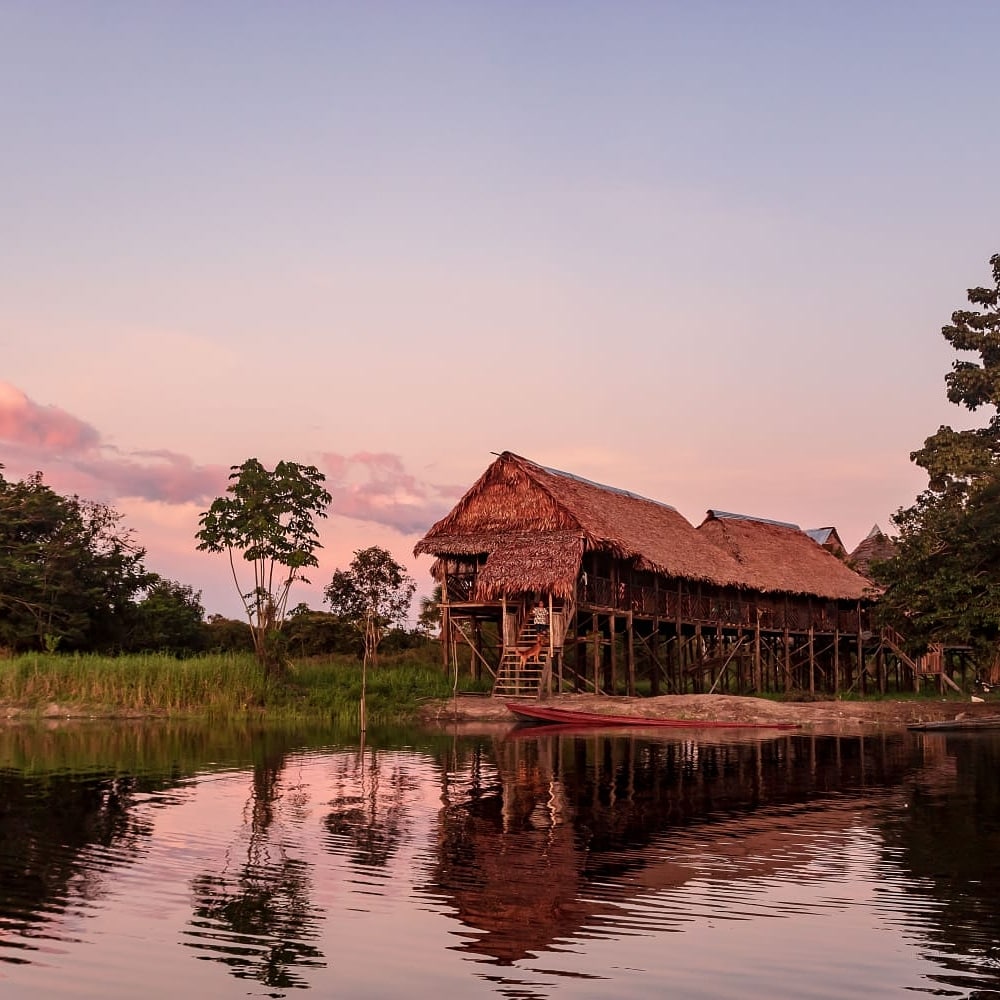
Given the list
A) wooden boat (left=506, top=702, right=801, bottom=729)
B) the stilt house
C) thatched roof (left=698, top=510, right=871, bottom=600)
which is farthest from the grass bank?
thatched roof (left=698, top=510, right=871, bottom=600)

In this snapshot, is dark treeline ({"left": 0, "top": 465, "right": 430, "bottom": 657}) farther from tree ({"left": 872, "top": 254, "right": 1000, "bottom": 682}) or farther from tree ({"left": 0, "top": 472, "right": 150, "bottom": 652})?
tree ({"left": 872, "top": 254, "right": 1000, "bottom": 682})

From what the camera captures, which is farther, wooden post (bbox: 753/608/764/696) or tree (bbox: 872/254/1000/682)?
wooden post (bbox: 753/608/764/696)

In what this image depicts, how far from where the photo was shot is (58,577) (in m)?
36.2

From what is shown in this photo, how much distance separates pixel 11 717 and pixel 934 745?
20.4 metres

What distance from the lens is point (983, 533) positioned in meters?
31.4

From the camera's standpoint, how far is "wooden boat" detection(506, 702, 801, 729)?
87.1ft

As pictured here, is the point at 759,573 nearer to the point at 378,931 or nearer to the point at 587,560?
the point at 587,560

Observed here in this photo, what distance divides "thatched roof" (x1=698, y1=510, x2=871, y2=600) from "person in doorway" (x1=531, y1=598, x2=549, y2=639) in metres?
10.2

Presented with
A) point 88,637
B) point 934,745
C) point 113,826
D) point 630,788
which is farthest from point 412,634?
point 113,826

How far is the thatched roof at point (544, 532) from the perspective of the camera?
3067 centimetres

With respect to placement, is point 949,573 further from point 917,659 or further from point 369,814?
point 369,814

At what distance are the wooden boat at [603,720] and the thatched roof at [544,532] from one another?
3.97 m

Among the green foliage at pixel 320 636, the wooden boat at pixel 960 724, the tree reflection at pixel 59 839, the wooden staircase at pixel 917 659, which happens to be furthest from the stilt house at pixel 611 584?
the tree reflection at pixel 59 839

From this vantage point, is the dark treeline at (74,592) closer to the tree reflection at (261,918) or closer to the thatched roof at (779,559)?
the thatched roof at (779,559)
